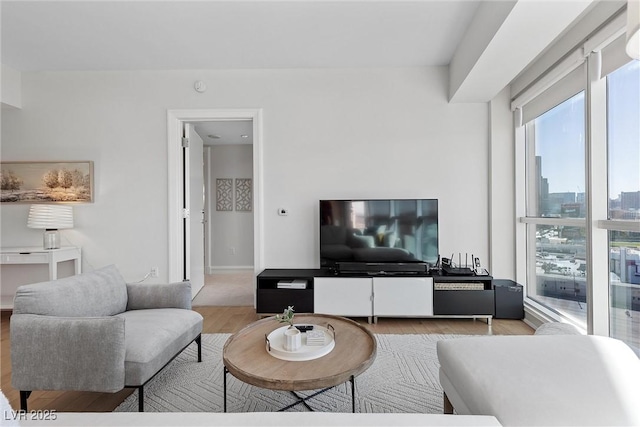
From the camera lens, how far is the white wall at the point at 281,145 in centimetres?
328

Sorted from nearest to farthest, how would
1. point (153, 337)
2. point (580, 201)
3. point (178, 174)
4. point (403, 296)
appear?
point (153, 337)
point (580, 201)
point (403, 296)
point (178, 174)

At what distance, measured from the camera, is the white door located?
351cm

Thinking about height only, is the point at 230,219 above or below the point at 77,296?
above

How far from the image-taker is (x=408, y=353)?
229cm

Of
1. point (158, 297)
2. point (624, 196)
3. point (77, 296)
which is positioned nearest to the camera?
point (77, 296)

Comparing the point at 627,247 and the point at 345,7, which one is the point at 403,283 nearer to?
the point at 627,247

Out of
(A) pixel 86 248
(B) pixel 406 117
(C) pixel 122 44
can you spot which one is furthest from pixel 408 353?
(C) pixel 122 44

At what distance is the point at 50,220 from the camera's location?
10.0 ft

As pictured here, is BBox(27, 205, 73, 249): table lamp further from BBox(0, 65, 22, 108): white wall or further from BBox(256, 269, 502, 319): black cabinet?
BBox(256, 269, 502, 319): black cabinet

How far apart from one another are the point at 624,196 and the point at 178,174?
3.86m

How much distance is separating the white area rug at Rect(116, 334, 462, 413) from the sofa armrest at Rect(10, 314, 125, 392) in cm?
32

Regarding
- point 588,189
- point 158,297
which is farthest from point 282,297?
point 588,189

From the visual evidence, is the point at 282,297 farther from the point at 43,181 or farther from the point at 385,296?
the point at 43,181

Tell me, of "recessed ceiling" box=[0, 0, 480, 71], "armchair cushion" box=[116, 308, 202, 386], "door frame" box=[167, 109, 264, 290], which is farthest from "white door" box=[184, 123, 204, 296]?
"armchair cushion" box=[116, 308, 202, 386]
